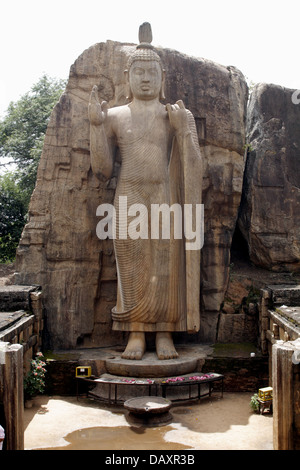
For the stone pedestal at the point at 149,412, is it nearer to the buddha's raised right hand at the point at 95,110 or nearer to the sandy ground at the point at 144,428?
the sandy ground at the point at 144,428

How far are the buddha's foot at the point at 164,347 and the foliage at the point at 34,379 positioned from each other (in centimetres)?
186

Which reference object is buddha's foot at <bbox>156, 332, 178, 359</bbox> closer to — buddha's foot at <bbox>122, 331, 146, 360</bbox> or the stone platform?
the stone platform

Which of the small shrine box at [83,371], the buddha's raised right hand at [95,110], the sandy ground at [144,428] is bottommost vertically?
the sandy ground at [144,428]

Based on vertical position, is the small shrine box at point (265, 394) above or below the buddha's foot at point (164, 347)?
below

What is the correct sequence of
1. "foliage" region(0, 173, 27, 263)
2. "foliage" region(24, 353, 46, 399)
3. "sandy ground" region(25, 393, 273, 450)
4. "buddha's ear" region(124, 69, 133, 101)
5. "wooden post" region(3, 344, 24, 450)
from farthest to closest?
"foliage" region(0, 173, 27, 263) < "buddha's ear" region(124, 69, 133, 101) < "foliage" region(24, 353, 46, 399) < "sandy ground" region(25, 393, 273, 450) < "wooden post" region(3, 344, 24, 450)

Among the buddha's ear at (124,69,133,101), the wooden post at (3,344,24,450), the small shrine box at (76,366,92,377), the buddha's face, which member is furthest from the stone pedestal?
the buddha's ear at (124,69,133,101)

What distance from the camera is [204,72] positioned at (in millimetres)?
10414

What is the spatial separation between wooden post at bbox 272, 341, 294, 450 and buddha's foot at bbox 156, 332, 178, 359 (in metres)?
3.29

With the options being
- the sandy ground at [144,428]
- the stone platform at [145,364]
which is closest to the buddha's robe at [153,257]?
the stone platform at [145,364]

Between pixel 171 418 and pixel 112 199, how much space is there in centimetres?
440

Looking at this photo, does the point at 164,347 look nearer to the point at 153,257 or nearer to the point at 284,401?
the point at 153,257

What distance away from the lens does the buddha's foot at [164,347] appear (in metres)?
8.53

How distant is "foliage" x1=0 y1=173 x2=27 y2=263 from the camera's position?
15.1 metres

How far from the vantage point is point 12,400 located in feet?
17.3
